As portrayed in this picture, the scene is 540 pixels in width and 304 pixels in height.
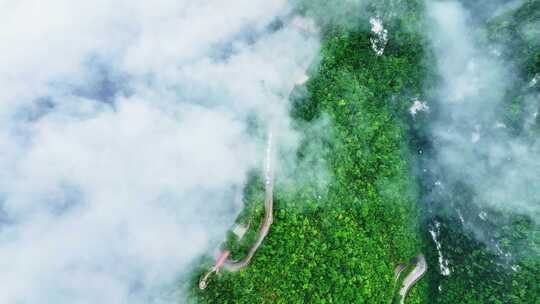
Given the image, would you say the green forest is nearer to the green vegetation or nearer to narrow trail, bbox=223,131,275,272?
the green vegetation

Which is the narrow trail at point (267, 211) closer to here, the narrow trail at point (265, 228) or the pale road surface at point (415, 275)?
the narrow trail at point (265, 228)

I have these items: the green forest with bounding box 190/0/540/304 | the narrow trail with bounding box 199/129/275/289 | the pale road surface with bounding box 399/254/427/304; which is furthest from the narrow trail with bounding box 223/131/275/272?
the pale road surface with bounding box 399/254/427/304

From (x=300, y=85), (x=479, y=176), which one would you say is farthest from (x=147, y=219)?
(x=479, y=176)

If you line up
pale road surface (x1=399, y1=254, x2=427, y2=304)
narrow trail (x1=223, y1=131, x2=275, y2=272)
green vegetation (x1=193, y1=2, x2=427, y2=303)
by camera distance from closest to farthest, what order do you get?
narrow trail (x1=223, y1=131, x2=275, y2=272), green vegetation (x1=193, y1=2, x2=427, y2=303), pale road surface (x1=399, y1=254, x2=427, y2=304)

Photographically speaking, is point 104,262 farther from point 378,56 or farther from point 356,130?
point 378,56

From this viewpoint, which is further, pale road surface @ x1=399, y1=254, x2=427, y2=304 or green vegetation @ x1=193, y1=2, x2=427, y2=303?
pale road surface @ x1=399, y1=254, x2=427, y2=304
